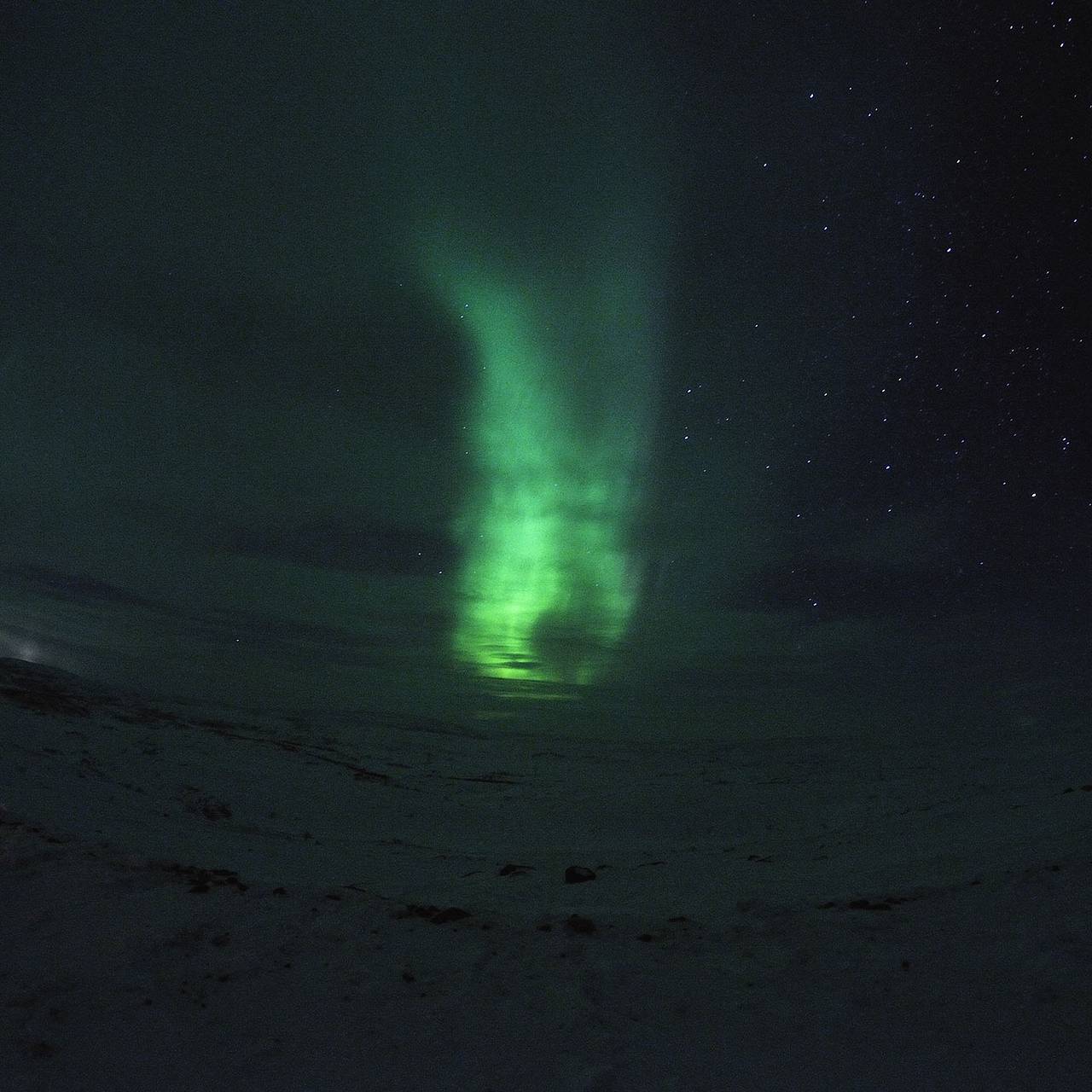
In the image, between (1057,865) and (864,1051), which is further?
(1057,865)

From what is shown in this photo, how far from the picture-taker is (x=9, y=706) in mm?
17938

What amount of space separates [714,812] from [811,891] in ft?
27.5

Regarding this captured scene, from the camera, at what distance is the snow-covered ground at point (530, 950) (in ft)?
15.4

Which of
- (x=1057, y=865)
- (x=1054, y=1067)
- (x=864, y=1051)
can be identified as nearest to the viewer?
(x=1054, y=1067)

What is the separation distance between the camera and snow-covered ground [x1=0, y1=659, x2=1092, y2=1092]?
4.69 metres

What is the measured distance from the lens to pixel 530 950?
6348mm

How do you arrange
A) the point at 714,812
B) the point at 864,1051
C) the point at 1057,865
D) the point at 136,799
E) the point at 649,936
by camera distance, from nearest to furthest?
the point at 864,1051 → the point at 649,936 → the point at 1057,865 → the point at 136,799 → the point at 714,812

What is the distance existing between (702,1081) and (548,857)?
22.7 ft

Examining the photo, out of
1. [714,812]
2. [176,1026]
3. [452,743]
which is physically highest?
[452,743]

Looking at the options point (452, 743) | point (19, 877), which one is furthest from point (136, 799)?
point (452, 743)

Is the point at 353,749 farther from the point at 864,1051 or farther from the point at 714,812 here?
the point at 864,1051

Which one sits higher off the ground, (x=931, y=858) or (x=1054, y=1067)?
(x=931, y=858)

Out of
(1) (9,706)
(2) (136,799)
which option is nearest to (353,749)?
(1) (9,706)

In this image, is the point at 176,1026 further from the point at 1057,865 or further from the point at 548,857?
the point at 1057,865
